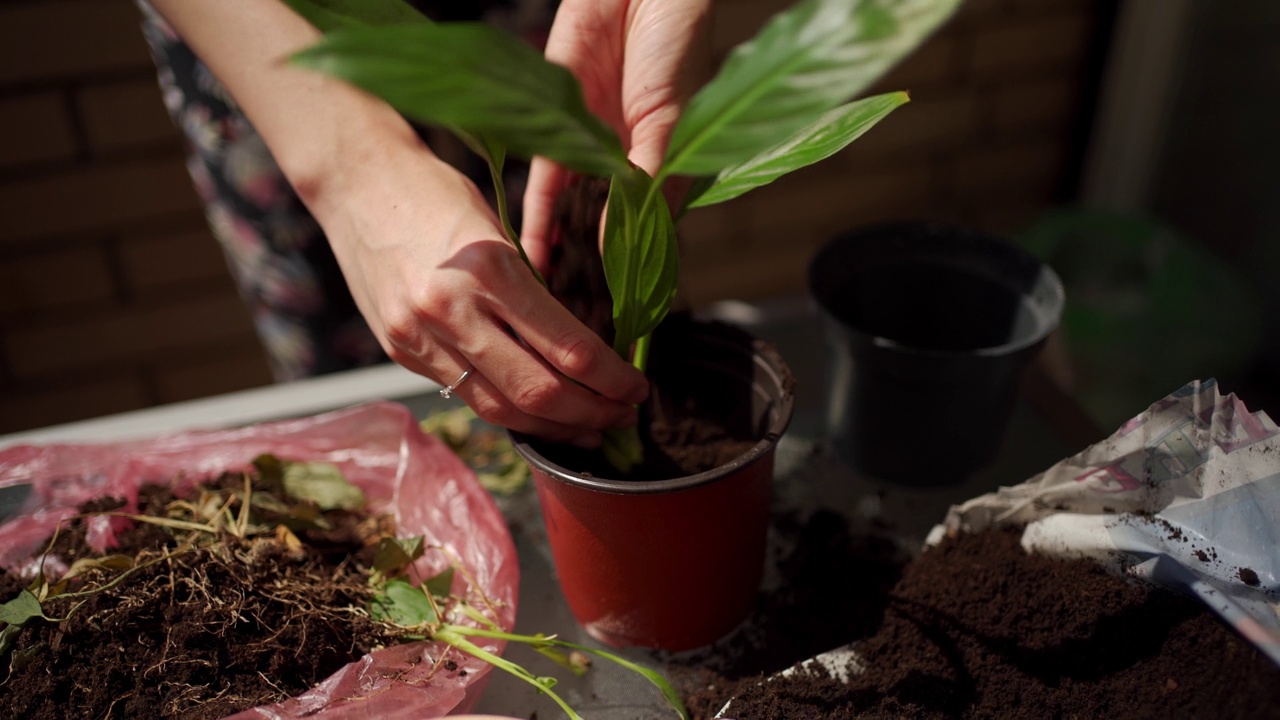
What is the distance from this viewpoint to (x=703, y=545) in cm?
58

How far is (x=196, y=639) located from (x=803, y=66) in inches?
20.0

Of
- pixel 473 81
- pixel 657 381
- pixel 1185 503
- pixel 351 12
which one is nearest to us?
pixel 473 81

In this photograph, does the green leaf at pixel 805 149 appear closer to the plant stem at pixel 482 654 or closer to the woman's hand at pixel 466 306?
the woman's hand at pixel 466 306

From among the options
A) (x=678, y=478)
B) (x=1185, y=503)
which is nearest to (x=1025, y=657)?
(x=1185, y=503)

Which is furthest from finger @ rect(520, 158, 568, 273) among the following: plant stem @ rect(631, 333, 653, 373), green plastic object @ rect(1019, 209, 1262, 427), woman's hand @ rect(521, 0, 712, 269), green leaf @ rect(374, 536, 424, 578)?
green plastic object @ rect(1019, 209, 1262, 427)

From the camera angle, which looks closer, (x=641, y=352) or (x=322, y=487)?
(x=641, y=352)

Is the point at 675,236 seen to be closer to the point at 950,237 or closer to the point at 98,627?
the point at 950,237

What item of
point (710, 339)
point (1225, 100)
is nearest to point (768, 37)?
point (710, 339)

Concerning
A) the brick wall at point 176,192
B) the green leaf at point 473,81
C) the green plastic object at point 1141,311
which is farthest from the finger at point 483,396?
the green plastic object at point 1141,311

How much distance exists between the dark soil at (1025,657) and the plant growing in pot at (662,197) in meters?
0.09

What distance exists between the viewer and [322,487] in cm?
72

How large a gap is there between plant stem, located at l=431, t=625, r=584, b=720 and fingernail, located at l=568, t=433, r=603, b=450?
14 cm

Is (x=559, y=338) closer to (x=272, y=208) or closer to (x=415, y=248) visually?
(x=415, y=248)

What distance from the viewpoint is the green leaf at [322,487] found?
2.33ft
